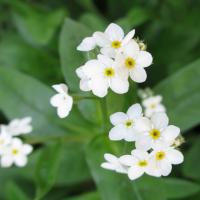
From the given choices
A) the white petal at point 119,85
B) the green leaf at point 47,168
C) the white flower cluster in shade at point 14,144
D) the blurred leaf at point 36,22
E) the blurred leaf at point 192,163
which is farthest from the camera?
the blurred leaf at point 36,22

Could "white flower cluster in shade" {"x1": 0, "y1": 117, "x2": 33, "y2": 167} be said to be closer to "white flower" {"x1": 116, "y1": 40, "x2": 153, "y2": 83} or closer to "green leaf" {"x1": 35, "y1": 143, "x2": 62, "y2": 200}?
"green leaf" {"x1": 35, "y1": 143, "x2": 62, "y2": 200}

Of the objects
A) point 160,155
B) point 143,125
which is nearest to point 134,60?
point 143,125

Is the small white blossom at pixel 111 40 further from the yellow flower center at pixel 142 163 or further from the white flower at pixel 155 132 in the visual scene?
the yellow flower center at pixel 142 163

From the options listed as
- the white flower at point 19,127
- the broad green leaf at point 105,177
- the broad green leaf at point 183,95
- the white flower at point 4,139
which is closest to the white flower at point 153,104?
the broad green leaf at point 183,95

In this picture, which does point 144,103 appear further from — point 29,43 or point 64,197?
point 29,43

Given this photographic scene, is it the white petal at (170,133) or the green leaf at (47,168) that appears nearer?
the white petal at (170,133)

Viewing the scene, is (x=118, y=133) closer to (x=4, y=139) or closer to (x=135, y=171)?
(x=135, y=171)

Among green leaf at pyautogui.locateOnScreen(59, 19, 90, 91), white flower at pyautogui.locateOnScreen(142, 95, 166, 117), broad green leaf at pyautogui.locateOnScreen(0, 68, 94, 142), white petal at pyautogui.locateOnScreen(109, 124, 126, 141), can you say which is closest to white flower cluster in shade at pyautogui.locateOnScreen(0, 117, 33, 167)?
broad green leaf at pyautogui.locateOnScreen(0, 68, 94, 142)
